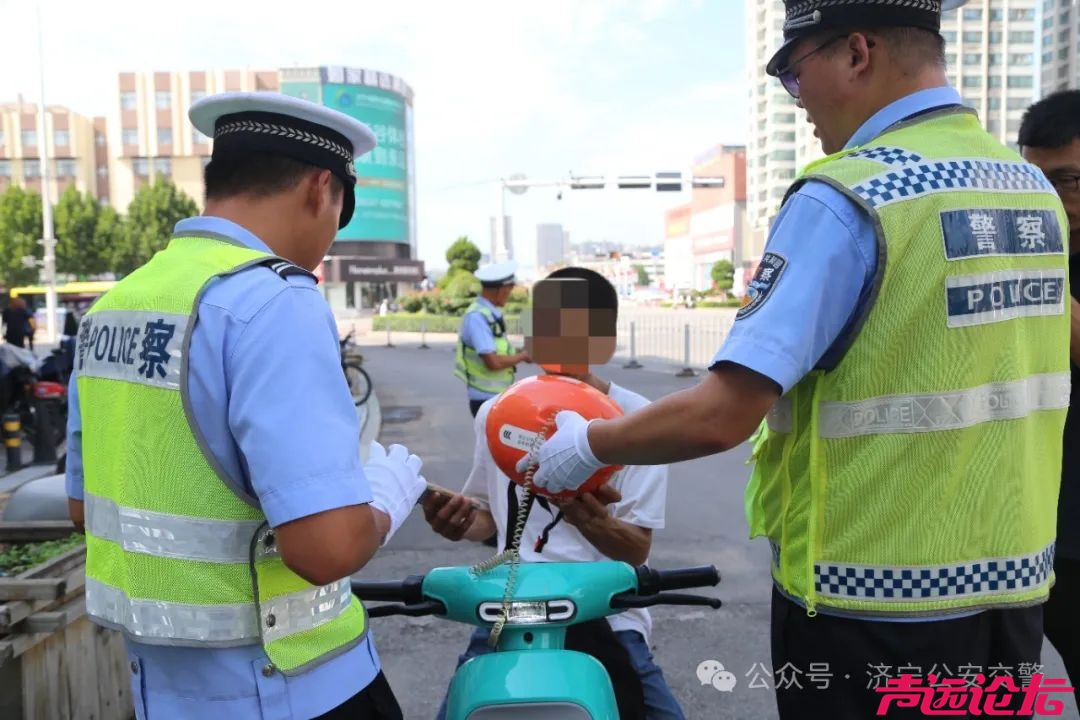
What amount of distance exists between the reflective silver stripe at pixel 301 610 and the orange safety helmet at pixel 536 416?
0.43 m

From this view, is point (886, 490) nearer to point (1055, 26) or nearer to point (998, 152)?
point (998, 152)

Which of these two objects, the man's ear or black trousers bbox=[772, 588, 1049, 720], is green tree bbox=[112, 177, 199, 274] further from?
black trousers bbox=[772, 588, 1049, 720]

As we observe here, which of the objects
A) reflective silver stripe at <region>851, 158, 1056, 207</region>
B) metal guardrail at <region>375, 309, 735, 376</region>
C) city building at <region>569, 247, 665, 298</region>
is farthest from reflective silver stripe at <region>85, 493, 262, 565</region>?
city building at <region>569, 247, 665, 298</region>

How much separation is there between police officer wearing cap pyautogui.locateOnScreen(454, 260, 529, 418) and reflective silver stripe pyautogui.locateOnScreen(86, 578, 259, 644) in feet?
19.3

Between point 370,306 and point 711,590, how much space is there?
6426 cm

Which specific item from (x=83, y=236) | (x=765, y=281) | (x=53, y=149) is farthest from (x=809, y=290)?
(x=53, y=149)

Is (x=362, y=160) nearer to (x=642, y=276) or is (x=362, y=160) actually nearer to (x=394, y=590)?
(x=394, y=590)

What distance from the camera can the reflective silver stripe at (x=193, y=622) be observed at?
1396 mm

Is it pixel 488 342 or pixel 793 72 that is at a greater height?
pixel 793 72

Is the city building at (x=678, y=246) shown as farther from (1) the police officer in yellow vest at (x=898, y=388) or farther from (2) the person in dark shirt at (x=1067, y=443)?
(1) the police officer in yellow vest at (x=898, y=388)

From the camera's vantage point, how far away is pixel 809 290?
1421 millimetres

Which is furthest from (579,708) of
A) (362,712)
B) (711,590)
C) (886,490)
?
(711,590)

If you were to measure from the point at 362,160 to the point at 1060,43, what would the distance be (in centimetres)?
5835

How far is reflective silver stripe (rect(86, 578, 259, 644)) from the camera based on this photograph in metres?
1.40
